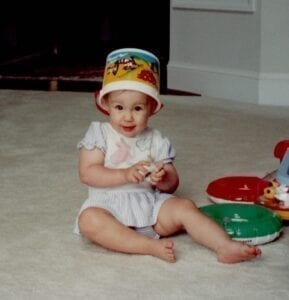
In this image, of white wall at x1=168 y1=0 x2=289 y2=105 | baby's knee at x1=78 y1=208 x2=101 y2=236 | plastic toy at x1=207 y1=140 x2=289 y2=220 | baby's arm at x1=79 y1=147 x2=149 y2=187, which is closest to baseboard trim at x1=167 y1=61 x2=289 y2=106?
white wall at x1=168 y1=0 x2=289 y2=105

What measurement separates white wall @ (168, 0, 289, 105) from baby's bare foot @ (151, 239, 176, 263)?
5.81ft

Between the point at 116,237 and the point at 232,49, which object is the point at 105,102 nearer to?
the point at 116,237

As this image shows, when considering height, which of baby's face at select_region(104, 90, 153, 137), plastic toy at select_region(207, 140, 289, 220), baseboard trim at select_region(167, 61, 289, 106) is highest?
baby's face at select_region(104, 90, 153, 137)

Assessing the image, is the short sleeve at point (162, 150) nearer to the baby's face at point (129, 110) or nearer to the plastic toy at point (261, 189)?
the baby's face at point (129, 110)

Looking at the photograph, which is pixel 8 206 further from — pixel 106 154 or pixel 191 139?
pixel 191 139

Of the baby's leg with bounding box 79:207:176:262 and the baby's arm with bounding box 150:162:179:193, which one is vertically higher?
the baby's arm with bounding box 150:162:179:193

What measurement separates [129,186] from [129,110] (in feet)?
0.51

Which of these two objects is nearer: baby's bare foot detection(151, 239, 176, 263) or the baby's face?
baby's bare foot detection(151, 239, 176, 263)

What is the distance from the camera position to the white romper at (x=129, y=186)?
168cm

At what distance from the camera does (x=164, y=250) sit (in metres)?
1.56

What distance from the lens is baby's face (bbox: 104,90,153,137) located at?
5.52 feet

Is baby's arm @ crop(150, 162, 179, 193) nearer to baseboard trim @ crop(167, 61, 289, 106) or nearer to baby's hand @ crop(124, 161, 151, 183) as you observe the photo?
baby's hand @ crop(124, 161, 151, 183)

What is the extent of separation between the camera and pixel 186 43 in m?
3.54

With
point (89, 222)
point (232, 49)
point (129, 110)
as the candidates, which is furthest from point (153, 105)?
point (232, 49)
